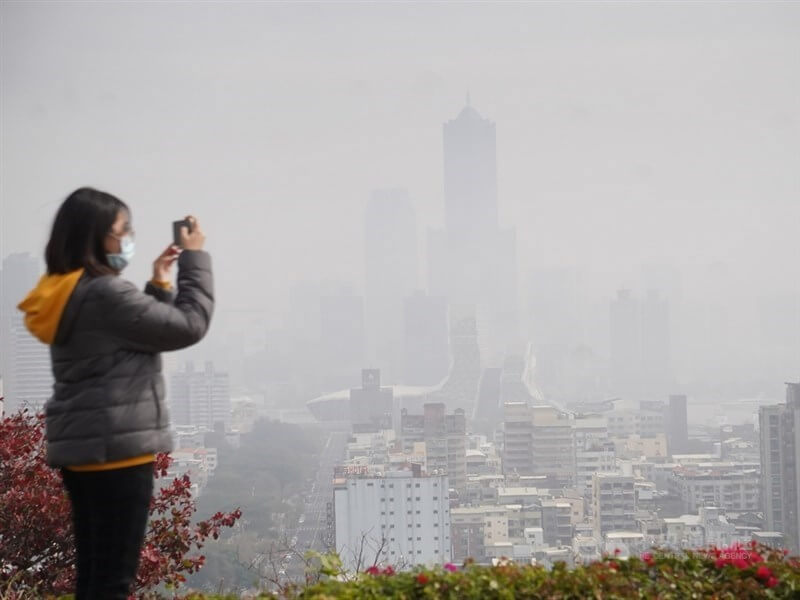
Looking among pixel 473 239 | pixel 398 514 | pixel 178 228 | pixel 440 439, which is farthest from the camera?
pixel 473 239

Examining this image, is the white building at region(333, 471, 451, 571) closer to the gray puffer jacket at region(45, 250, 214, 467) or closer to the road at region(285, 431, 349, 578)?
the road at region(285, 431, 349, 578)

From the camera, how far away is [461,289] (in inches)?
1639

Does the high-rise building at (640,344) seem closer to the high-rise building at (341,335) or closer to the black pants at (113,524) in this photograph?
the high-rise building at (341,335)

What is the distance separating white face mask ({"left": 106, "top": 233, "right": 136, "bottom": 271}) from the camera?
123 centimetres

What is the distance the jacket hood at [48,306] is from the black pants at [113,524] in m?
0.17

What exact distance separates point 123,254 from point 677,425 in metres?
27.5

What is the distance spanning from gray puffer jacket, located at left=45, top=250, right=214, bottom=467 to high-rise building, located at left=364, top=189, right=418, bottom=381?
3512 centimetres


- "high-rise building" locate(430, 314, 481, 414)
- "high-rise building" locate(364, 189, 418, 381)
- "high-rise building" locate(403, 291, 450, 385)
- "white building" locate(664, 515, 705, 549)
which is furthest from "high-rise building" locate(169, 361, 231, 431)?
"white building" locate(664, 515, 705, 549)

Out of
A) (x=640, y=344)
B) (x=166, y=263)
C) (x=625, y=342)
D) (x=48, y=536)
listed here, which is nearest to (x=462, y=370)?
(x=625, y=342)

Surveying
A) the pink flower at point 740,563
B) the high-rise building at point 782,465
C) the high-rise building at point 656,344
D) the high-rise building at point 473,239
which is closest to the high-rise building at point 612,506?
the high-rise building at point 782,465

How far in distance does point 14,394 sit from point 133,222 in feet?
66.1

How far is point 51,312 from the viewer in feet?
3.86

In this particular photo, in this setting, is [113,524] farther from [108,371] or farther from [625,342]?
[625,342]

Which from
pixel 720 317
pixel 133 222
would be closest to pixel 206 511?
pixel 133 222
